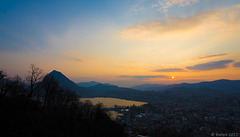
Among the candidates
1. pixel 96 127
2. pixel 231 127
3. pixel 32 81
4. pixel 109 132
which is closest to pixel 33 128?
pixel 96 127

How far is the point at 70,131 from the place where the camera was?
10.9m

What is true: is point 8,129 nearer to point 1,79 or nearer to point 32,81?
point 32,81

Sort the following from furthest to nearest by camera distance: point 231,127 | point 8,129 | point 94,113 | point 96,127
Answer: point 231,127 → point 94,113 → point 96,127 → point 8,129

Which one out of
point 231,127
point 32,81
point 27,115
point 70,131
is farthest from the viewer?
point 231,127

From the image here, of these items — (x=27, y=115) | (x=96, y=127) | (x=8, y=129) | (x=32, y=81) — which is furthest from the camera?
(x=32, y=81)

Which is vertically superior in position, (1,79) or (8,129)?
→ (1,79)

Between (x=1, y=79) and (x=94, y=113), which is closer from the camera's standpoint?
(x=1, y=79)

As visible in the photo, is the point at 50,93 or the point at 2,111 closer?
the point at 2,111

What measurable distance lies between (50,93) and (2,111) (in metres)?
18.7

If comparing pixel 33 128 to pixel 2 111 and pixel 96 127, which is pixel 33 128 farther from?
pixel 96 127

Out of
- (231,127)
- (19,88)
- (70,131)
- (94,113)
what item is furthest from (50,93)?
(231,127)

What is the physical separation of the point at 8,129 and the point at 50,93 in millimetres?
20751

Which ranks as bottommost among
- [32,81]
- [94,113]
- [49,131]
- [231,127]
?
[231,127]

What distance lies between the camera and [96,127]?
15.8m
